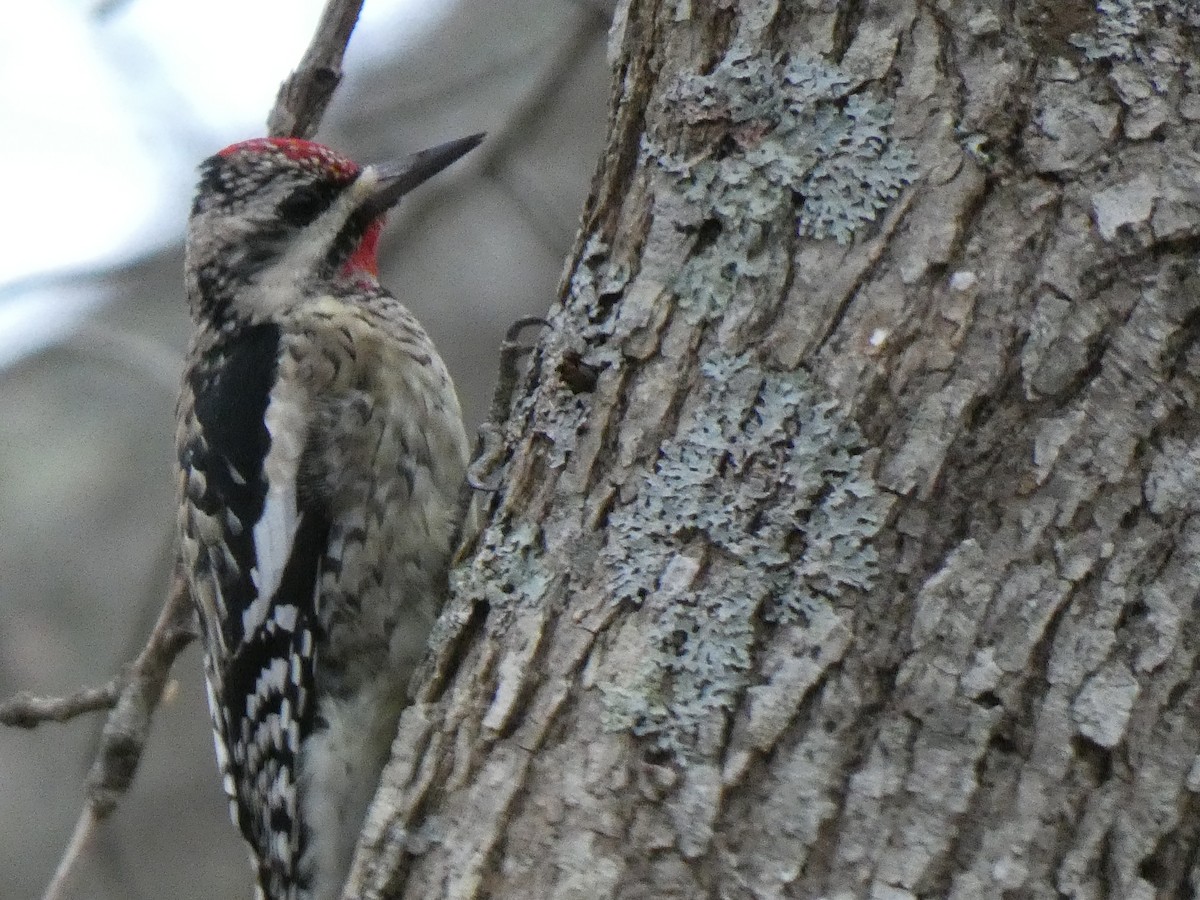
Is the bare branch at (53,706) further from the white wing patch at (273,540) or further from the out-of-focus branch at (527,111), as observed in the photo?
the out-of-focus branch at (527,111)

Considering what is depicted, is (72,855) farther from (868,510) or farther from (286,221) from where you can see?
(286,221)

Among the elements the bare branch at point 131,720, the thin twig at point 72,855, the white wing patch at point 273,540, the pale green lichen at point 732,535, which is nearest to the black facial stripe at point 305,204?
the white wing patch at point 273,540

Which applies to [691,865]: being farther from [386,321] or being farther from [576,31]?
[576,31]

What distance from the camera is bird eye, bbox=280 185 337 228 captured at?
123 inches

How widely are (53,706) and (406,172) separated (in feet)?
4.33

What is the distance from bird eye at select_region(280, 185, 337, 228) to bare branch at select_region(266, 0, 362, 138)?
1.77 ft

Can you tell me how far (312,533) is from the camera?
2.64m

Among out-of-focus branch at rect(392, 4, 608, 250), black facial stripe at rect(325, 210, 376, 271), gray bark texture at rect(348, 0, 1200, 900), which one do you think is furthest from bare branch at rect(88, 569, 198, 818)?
out-of-focus branch at rect(392, 4, 608, 250)

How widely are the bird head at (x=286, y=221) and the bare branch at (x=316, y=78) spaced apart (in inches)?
20.2

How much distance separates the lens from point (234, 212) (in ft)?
10.4

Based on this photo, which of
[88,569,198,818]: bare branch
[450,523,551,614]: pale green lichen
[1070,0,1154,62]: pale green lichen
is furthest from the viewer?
[88,569,198,818]: bare branch

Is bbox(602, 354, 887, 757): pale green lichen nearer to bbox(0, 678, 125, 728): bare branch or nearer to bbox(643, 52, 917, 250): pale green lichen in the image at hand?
bbox(643, 52, 917, 250): pale green lichen

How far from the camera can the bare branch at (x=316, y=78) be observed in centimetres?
234

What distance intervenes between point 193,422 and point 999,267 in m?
1.85
